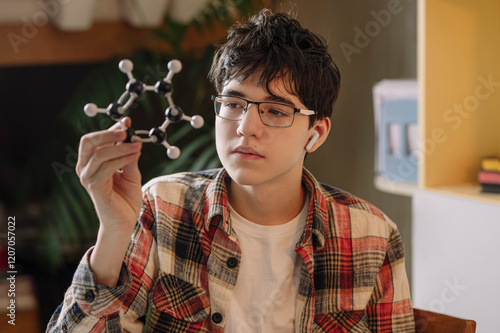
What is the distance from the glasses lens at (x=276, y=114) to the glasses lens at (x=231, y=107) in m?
0.04

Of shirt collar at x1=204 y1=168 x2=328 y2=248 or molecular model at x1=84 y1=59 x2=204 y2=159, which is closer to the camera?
molecular model at x1=84 y1=59 x2=204 y2=159

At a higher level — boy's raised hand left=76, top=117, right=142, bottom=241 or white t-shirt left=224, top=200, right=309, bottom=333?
boy's raised hand left=76, top=117, right=142, bottom=241

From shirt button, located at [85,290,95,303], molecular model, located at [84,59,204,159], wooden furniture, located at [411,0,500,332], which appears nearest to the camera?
molecular model, located at [84,59,204,159]

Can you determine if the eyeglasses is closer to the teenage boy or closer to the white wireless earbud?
the teenage boy

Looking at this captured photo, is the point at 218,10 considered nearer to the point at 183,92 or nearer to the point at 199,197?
the point at 183,92

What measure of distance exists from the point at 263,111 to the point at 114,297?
1.52 ft

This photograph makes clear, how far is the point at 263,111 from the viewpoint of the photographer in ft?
3.71

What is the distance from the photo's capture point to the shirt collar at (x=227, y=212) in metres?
1.16

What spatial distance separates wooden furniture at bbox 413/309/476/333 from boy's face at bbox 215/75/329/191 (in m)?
0.42

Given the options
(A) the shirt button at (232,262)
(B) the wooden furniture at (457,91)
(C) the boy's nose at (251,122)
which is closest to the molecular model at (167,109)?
(C) the boy's nose at (251,122)

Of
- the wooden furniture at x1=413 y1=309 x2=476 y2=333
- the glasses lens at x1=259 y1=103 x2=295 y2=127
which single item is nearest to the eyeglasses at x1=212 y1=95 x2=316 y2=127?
the glasses lens at x1=259 y1=103 x2=295 y2=127

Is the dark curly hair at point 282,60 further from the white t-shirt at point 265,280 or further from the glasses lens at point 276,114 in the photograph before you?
the white t-shirt at point 265,280

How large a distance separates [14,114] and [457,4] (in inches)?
64.8

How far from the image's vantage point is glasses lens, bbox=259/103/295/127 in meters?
1.13
